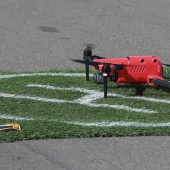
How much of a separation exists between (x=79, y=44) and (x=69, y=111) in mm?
3102

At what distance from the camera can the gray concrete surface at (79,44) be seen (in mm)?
5680

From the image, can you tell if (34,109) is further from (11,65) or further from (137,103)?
(11,65)

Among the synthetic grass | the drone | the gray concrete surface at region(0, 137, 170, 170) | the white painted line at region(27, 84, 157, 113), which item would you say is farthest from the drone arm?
the gray concrete surface at region(0, 137, 170, 170)

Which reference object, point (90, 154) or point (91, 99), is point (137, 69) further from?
point (90, 154)

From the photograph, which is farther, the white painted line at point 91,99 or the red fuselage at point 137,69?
the red fuselage at point 137,69

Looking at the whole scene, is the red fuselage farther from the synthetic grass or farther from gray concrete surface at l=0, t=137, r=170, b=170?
gray concrete surface at l=0, t=137, r=170, b=170

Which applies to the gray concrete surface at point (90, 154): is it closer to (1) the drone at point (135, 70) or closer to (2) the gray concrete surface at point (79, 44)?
(2) the gray concrete surface at point (79, 44)

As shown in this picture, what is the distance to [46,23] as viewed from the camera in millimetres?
10797

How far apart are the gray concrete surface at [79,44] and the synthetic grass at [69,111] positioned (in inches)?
4.8

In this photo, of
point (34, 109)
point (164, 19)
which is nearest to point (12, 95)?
point (34, 109)

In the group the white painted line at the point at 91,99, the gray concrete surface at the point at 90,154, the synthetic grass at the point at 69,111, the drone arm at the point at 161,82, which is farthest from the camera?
the drone arm at the point at 161,82

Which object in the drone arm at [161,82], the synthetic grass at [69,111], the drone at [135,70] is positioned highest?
the drone at [135,70]

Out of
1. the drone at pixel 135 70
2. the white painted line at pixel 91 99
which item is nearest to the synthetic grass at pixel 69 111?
the white painted line at pixel 91 99

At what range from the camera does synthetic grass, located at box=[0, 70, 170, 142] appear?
618cm
